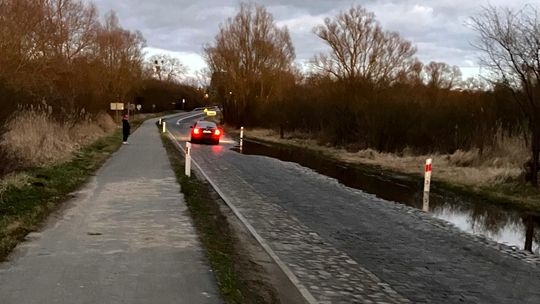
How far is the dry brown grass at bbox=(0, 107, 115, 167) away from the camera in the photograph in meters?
14.1

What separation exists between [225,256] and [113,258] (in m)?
1.43

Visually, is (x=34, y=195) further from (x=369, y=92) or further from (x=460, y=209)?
(x=369, y=92)

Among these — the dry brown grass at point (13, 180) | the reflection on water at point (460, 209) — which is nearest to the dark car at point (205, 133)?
the reflection on water at point (460, 209)

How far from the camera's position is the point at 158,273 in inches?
246

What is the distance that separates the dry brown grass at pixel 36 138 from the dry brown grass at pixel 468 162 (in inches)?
487

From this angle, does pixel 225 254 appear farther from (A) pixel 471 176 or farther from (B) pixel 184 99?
(B) pixel 184 99

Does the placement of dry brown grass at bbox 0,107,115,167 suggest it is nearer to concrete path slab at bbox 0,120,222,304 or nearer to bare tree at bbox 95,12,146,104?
concrete path slab at bbox 0,120,222,304

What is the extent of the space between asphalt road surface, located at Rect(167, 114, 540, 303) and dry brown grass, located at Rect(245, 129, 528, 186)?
498 cm

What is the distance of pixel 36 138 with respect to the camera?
18094 mm

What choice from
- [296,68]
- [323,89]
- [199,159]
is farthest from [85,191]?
[296,68]

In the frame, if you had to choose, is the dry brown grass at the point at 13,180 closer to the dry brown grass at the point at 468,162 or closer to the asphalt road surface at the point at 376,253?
the asphalt road surface at the point at 376,253

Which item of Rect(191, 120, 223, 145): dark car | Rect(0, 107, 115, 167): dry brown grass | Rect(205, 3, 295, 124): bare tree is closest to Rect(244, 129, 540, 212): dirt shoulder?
Rect(191, 120, 223, 145): dark car

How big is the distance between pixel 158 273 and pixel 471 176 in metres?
14.1

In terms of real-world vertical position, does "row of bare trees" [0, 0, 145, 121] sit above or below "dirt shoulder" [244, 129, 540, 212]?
above
